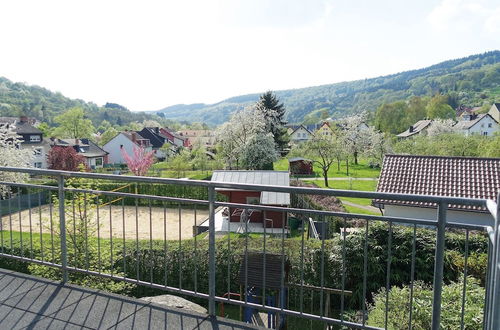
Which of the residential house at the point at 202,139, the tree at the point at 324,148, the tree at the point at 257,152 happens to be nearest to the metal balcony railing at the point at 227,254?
the tree at the point at 257,152

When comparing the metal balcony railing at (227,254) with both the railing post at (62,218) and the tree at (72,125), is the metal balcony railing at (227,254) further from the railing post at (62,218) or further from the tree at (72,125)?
the tree at (72,125)

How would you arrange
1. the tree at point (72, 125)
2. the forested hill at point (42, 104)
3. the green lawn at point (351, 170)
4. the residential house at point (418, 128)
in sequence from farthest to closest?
the forested hill at point (42, 104)
the tree at point (72, 125)
the residential house at point (418, 128)
the green lawn at point (351, 170)

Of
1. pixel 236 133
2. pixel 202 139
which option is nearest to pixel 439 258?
pixel 236 133

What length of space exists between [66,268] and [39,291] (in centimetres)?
33

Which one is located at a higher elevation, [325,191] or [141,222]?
[325,191]

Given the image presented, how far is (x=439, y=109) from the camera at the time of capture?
8600 cm

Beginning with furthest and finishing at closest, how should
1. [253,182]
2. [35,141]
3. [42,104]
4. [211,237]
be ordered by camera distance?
[42,104] → [35,141] → [253,182] → [211,237]

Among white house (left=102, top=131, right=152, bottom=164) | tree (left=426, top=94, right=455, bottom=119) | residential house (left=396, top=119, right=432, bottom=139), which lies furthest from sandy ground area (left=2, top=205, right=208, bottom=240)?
tree (left=426, top=94, right=455, bottom=119)

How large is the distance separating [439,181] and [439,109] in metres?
80.6

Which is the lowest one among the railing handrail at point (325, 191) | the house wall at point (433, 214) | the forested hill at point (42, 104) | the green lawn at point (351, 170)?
the green lawn at point (351, 170)

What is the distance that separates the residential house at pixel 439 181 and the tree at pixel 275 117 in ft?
94.6

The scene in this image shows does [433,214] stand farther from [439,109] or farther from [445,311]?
[439,109]

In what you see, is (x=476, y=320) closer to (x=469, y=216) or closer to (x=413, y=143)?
(x=469, y=216)

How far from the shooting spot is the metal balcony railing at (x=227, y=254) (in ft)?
8.52
